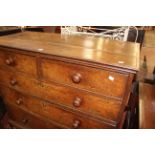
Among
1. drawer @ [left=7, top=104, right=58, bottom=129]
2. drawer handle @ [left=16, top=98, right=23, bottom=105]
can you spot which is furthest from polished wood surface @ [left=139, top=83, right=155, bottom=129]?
drawer handle @ [left=16, top=98, right=23, bottom=105]

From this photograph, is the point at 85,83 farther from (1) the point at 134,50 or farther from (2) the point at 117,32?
(2) the point at 117,32

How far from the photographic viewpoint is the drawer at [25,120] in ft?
4.00

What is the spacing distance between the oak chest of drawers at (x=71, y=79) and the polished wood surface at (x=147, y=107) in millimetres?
124

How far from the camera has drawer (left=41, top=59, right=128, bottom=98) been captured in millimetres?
742

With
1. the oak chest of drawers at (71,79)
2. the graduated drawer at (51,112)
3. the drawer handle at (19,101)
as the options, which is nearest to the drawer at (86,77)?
the oak chest of drawers at (71,79)

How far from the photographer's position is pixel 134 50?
Answer: 0.89m

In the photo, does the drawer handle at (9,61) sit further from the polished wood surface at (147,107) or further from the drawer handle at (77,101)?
the polished wood surface at (147,107)

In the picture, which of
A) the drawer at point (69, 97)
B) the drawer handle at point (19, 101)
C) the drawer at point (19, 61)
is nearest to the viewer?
the drawer at point (69, 97)

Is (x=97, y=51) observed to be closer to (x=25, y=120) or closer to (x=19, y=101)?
(x=19, y=101)

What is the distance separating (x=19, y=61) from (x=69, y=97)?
426mm

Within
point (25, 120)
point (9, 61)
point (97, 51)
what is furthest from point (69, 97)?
point (25, 120)

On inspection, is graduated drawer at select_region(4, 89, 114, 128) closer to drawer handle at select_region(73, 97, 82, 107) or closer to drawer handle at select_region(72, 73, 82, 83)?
Answer: drawer handle at select_region(73, 97, 82, 107)
